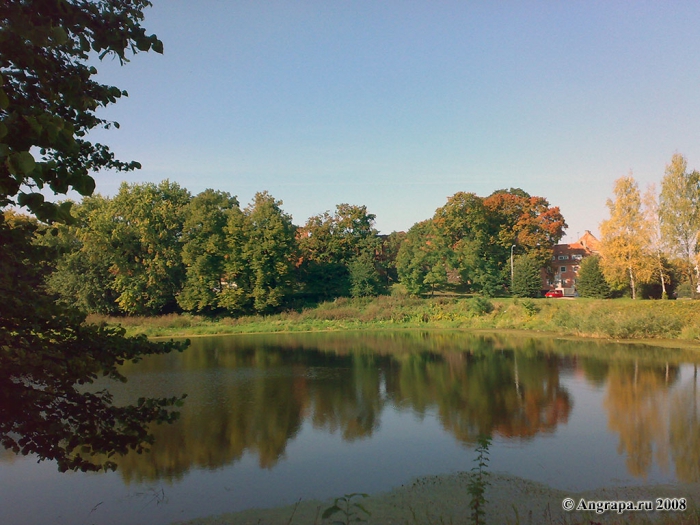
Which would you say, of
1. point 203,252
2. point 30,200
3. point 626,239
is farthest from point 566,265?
point 30,200

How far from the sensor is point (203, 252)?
38531 mm

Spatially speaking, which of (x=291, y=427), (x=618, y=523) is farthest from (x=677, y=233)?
(x=618, y=523)

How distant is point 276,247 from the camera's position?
39.5m

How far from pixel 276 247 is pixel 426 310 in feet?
39.7

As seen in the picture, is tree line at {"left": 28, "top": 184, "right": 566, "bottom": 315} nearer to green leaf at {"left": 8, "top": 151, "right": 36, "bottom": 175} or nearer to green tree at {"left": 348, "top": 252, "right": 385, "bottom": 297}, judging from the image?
green tree at {"left": 348, "top": 252, "right": 385, "bottom": 297}

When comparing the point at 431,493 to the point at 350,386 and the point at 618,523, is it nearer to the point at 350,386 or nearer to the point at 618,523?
the point at 618,523

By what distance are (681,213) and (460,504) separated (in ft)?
107

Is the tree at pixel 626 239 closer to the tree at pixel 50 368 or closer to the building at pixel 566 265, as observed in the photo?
the building at pixel 566 265

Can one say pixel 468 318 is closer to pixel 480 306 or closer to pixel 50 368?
pixel 480 306

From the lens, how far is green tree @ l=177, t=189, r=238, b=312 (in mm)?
37688

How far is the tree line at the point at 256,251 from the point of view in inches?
1436

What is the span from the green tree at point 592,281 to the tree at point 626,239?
1.83m

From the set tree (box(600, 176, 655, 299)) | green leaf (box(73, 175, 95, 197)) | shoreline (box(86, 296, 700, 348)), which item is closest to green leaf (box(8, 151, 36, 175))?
green leaf (box(73, 175, 95, 197))

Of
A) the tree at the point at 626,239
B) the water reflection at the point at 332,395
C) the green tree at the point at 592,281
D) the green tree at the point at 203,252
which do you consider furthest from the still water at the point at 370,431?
the green tree at the point at 592,281
